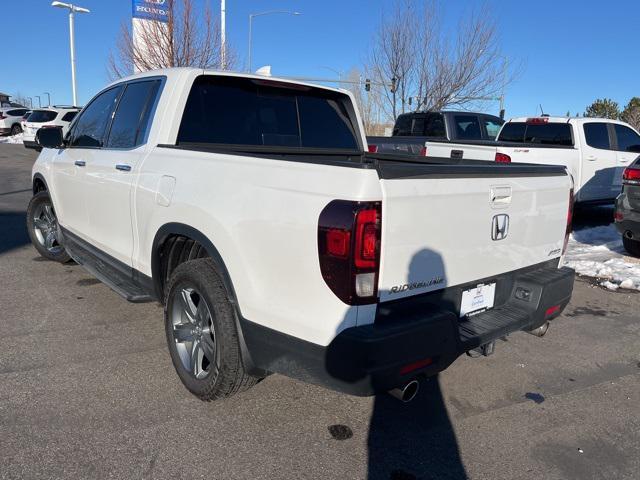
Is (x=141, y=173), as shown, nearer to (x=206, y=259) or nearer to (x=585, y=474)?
(x=206, y=259)

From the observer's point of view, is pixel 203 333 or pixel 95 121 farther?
pixel 95 121

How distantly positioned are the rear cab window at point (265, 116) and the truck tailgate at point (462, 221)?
1.50m

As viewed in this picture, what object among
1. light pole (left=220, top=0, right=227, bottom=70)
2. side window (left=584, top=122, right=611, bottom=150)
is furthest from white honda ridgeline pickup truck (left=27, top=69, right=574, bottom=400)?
light pole (left=220, top=0, right=227, bottom=70)

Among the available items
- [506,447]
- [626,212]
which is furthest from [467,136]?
[506,447]

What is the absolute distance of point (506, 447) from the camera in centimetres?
281

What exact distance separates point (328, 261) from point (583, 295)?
4.54 m

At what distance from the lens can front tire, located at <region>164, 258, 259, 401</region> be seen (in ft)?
9.11

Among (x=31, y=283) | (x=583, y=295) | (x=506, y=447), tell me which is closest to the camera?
(x=506, y=447)

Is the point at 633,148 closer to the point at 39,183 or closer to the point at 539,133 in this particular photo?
the point at 539,133

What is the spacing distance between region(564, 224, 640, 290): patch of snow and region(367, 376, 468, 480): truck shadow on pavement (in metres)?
3.93

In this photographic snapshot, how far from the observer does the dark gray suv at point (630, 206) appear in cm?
663

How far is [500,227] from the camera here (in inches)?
114

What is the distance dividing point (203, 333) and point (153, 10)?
16901 millimetres

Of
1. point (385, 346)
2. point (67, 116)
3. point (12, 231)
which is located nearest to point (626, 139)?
point (385, 346)
